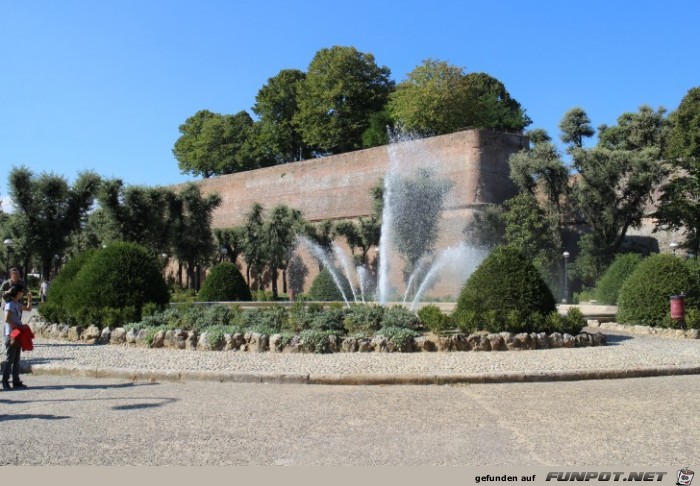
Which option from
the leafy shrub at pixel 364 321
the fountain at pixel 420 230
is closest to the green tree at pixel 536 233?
the fountain at pixel 420 230

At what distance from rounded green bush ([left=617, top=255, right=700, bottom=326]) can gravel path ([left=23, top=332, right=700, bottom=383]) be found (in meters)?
2.27

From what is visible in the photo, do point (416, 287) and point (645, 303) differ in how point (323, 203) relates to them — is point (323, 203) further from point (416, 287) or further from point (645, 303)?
point (645, 303)

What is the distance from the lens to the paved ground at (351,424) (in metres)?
4.52

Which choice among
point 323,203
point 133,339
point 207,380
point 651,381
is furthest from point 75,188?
point 651,381

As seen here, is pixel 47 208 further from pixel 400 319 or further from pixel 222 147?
pixel 222 147

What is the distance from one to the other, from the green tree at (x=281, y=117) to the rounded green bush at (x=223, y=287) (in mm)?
29751

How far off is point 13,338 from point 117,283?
491cm

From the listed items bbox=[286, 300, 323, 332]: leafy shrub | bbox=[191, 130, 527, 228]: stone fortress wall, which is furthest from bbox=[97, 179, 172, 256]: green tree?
bbox=[286, 300, 323, 332]: leafy shrub

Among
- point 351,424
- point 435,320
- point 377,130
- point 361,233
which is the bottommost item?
point 351,424

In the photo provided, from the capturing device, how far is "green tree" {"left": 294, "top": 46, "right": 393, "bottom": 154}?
45406 mm

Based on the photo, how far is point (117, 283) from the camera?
12.6 meters

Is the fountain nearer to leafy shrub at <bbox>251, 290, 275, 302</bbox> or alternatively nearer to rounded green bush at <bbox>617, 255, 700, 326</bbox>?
leafy shrub at <bbox>251, 290, 275, 302</bbox>

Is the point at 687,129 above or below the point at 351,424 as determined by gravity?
above

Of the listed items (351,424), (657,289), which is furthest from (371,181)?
(351,424)
